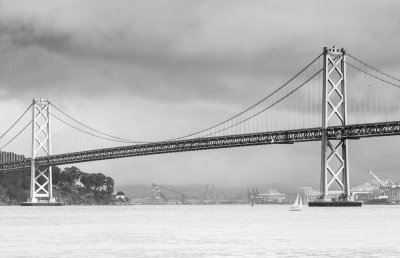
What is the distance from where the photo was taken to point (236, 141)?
3693 inches

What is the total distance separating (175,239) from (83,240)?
355cm

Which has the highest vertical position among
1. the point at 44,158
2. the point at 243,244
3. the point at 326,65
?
the point at 326,65

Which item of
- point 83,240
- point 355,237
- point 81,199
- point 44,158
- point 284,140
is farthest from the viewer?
point 81,199

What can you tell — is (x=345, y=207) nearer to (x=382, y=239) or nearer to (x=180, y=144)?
(x=180, y=144)

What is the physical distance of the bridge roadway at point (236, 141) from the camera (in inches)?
3346

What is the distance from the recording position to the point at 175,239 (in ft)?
111

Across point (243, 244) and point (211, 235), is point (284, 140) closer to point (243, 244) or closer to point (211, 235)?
point (211, 235)

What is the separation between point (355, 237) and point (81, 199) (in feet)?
552

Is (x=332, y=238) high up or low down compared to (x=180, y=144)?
down

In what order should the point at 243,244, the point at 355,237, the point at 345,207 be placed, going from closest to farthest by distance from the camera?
the point at 243,244 → the point at 355,237 → the point at 345,207

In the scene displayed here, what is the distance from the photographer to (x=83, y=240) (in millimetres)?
33094

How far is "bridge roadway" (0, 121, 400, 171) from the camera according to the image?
3346 inches

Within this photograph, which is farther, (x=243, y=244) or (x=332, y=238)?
(x=332, y=238)

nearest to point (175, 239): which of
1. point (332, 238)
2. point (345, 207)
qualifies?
point (332, 238)
